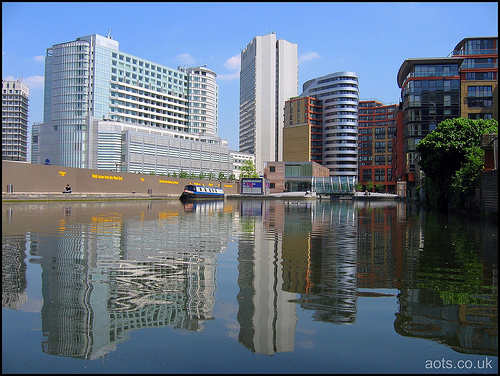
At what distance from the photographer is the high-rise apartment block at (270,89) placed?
177 metres

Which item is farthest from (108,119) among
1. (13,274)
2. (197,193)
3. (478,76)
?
(13,274)

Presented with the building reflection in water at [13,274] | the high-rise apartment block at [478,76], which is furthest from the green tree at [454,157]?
the high-rise apartment block at [478,76]

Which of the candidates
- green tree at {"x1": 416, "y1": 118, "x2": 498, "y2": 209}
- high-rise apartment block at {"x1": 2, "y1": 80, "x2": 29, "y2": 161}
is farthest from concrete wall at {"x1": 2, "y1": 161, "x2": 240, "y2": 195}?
high-rise apartment block at {"x1": 2, "y1": 80, "x2": 29, "y2": 161}

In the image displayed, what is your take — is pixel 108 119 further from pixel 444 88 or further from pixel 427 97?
pixel 444 88

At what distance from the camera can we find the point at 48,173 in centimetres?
4441

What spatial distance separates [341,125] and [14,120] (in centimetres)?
12546

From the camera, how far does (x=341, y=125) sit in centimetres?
14362

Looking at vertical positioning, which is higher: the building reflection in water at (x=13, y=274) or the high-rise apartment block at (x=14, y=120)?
the high-rise apartment block at (x=14, y=120)

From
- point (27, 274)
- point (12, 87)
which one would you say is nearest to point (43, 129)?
point (12, 87)

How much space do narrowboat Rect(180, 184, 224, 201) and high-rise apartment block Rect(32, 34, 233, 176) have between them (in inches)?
1770

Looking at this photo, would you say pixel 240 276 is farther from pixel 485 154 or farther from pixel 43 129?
pixel 43 129

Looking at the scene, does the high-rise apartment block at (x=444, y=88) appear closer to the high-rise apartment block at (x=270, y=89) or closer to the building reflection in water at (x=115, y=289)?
the building reflection in water at (x=115, y=289)

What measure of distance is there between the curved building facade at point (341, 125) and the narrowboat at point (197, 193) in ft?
277

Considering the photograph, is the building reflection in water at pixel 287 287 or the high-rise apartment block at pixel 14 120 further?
the high-rise apartment block at pixel 14 120
